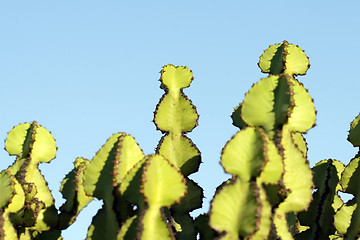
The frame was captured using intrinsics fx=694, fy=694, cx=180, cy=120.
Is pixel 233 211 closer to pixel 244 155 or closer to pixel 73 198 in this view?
pixel 244 155

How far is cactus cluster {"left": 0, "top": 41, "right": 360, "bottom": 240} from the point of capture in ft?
13.2

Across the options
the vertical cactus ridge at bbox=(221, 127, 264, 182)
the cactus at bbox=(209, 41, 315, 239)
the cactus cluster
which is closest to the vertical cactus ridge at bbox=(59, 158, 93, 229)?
the cactus cluster

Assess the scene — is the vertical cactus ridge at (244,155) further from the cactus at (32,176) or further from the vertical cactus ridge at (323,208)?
the cactus at (32,176)

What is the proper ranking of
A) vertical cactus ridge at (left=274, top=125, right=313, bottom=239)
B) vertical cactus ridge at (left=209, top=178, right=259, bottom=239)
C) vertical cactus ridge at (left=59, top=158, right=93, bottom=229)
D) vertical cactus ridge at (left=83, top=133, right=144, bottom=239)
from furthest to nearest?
vertical cactus ridge at (left=59, top=158, right=93, bottom=229), vertical cactus ridge at (left=83, top=133, right=144, bottom=239), vertical cactus ridge at (left=274, top=125, right=313, bottom=239), vertical cactus ridge at (left=209, top=178, right=259, bottom=239)

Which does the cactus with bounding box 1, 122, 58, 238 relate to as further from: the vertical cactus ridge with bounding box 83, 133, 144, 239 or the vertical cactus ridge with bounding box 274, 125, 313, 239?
the vertical cactus ridge with bounding box 274, 125, 313, 239

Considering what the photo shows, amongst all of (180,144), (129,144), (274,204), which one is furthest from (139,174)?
(180,144)

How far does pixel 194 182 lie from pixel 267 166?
1.26 m

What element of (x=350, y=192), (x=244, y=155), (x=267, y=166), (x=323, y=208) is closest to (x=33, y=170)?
(x=244, y=155)

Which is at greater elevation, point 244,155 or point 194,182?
point 194,182

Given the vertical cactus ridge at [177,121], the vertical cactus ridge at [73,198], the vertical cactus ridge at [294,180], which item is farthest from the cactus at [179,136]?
the vertical cactus ridge at [294,180]

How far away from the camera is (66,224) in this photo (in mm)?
5535

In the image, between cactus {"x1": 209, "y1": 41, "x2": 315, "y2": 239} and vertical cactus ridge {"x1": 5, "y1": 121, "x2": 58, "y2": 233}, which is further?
vertical cactus ridge {"x1": 5, "y1": 121, "x2": 58, "y2": 233}

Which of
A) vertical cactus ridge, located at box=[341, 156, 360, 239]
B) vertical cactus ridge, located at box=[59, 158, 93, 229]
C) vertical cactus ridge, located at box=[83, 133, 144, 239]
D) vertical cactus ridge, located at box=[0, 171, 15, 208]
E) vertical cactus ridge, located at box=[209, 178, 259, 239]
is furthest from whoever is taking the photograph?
vertical cactus ridge, located at box=[59, 158, 93, 229]

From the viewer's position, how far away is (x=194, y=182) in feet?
17.1
